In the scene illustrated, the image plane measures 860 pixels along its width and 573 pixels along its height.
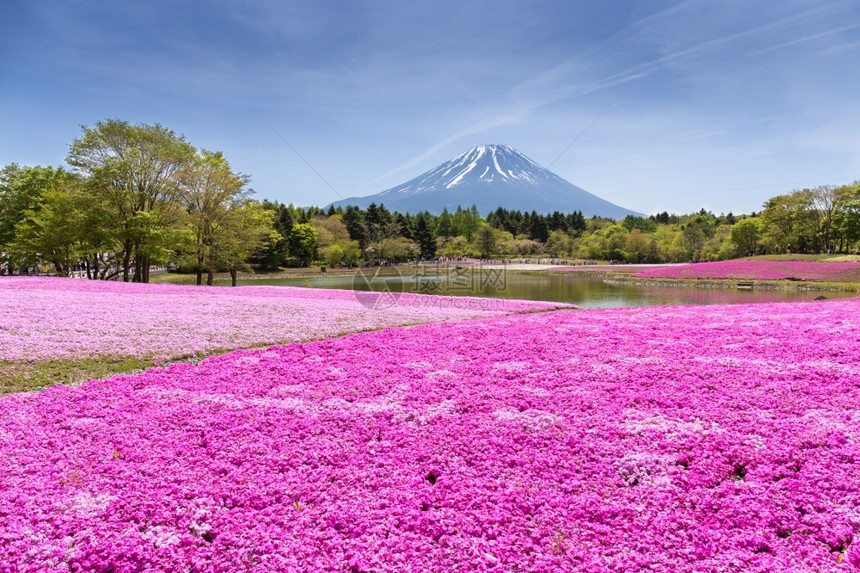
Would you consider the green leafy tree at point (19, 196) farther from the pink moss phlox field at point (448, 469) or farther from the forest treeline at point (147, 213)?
the pink moss phlox field at point (448, 469)

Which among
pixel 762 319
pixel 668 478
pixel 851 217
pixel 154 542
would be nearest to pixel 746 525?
pixel 668 478

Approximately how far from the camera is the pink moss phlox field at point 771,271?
161 ft

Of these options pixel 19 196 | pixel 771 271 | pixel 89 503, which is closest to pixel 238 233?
pixel 19 196

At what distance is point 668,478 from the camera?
18.0 ft

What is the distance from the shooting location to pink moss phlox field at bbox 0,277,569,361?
13.1 meters

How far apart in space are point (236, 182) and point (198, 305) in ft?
76.6

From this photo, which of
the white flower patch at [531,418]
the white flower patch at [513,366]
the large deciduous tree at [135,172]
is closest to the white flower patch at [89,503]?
Answer: the white flower patch at [531,418]

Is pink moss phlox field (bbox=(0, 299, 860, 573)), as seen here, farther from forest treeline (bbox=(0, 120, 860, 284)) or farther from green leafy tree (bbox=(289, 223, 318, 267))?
green leafy tree (bbox=(289, 223, 318, 267))

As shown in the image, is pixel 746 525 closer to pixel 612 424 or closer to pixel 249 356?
pixel 612 424

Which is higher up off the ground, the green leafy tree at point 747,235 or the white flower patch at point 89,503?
the green leafy tree at point 747,235

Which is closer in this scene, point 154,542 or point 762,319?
point 154,542

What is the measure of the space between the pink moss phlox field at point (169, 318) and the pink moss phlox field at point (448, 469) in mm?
4111

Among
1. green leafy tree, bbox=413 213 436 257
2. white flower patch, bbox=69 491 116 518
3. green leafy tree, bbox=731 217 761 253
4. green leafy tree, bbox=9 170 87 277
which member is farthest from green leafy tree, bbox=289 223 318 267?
white flower patch, bbox=69 491 116 518

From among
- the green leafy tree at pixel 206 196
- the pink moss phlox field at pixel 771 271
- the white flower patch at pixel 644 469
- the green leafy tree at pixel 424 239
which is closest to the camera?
the white flower patch at pixel 644 469
